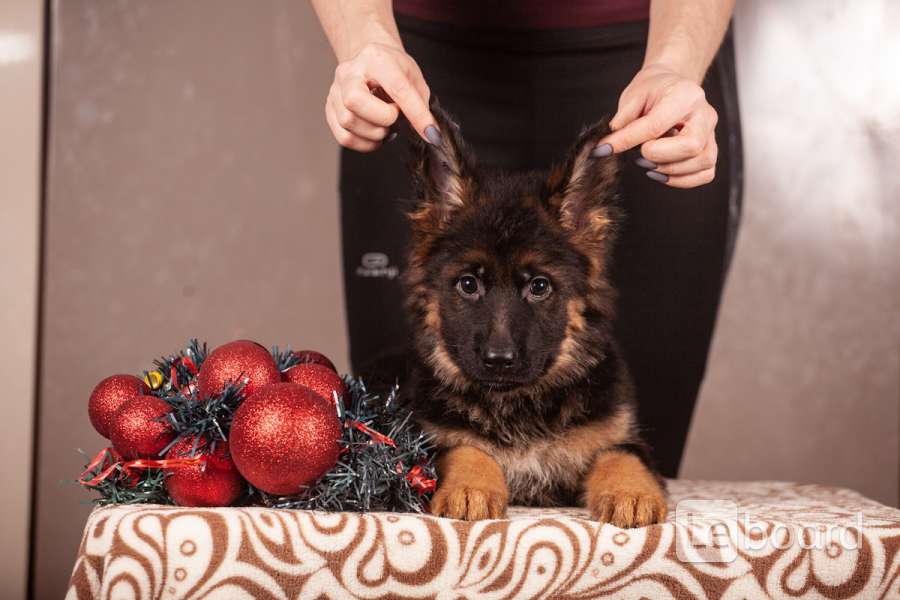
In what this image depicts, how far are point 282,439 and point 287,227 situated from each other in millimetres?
2601

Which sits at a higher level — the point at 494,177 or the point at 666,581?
the point at 494,177

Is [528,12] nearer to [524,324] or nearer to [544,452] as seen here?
[524,324]

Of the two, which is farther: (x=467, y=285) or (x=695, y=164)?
(x=467, y=285)

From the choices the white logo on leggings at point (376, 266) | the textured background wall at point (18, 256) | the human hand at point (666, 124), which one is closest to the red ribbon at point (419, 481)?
the human hand at point (666, 124)

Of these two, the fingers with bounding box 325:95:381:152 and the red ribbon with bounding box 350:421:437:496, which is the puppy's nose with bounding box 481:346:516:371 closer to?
the red ribbon with bounding box 350:421:437:496

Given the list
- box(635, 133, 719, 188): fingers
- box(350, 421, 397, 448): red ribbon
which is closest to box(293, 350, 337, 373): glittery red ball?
box(350, 421, 397, 448): red ribbon

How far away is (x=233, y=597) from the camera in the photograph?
5.28 feet

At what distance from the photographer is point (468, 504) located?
5.72 feet

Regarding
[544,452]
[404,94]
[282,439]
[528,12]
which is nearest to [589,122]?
[528,12]

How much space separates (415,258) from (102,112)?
2.30 metres

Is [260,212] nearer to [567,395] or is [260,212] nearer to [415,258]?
[415,258]

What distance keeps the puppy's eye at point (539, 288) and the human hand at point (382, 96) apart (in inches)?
17.0

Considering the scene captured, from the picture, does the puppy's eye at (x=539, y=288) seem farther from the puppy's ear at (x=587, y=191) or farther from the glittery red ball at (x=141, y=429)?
the glittery red ball at (x=141, y=429)

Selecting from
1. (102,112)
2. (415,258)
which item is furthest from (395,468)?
(102,112)
